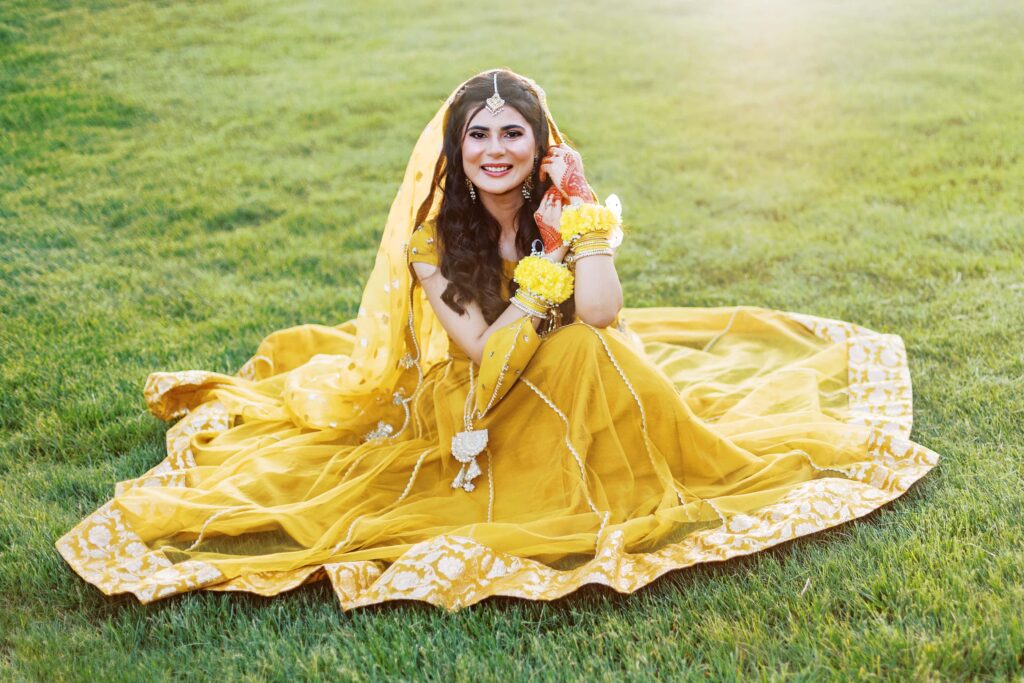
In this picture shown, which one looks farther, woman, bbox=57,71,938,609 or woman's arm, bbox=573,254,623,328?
woman's arm, bbox=573,254,623,328

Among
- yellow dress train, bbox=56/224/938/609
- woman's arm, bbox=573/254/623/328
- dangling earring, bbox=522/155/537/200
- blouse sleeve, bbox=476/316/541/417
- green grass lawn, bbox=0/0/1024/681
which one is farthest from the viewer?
dangling earring, bbox=522/155/537/200

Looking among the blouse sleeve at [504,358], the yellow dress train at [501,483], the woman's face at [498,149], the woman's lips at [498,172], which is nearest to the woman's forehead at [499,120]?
the woman's face at [498,149]

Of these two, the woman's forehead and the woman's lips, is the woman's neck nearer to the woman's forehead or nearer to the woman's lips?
the woman's lips

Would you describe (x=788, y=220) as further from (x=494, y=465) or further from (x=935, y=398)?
(x=494, y=465)

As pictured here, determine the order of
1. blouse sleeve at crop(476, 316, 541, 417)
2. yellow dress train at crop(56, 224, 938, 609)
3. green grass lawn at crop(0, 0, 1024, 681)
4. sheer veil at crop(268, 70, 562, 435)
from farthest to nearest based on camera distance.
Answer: sheer veil at crop(268, 70, 562, 435)
blouse sleeve at crop(476, 316, 541, 417)
yellow dress train at crop(56, 224, 938, 609)
green grass lawn at crop(0, 0, 1024, 681)

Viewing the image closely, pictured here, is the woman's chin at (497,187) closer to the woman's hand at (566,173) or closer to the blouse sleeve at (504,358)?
the woman's hand at (566,173)

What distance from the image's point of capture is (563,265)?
3.88 meters

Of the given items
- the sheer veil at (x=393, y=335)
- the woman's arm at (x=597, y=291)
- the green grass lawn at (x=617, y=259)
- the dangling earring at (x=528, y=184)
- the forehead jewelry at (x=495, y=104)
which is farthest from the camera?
the sheer veil at (x=393, y=335)

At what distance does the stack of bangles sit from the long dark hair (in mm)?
224

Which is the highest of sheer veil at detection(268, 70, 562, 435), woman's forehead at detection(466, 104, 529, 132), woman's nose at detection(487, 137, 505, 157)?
woman's forehead at detection(466, 104, 529, 132)

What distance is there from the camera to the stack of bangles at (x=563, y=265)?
3.79m

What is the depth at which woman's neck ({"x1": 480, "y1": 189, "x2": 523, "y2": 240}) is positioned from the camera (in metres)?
4.14

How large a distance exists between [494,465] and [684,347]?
6.81ft

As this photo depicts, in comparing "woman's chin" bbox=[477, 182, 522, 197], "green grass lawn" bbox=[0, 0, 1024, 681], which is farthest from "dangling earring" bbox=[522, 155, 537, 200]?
"green grass lawn" bbox=[0, 0, 1024, 681]
